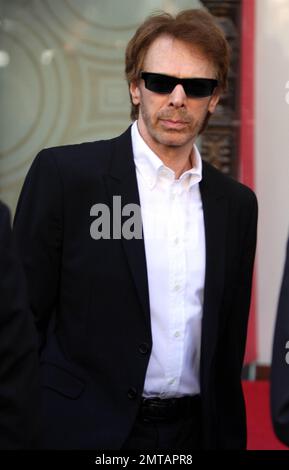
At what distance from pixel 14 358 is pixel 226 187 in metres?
1.57

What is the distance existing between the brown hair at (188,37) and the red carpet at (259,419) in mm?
2207

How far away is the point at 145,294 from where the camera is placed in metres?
3.22

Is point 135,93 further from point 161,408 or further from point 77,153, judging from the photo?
point 161,408

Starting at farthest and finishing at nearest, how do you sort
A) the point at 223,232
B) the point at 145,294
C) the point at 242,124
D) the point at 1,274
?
the point at 242,124
the point at 223,232
the point at 145,294
the point at 1,274

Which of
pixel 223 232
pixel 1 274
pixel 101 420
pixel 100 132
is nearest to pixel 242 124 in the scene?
pixel 100 132

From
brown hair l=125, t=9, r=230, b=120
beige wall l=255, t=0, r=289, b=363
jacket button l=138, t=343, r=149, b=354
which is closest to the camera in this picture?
jacket button l=138, t=343, r=149, b=354

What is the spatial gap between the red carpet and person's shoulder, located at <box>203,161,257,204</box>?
1782mm

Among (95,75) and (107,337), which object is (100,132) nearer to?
(95,75)

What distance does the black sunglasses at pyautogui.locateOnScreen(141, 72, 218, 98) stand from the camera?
3.40m

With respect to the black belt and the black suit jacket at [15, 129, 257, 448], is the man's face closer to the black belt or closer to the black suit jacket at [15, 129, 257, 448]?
the black suit jacket at [15, 129, 257, 448]

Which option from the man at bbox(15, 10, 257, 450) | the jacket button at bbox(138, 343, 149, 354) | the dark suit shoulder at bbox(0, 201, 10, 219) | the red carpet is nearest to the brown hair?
the man at bbox(15, 10, 257, 450)

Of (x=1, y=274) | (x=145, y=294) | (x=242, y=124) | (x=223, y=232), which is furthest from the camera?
(x=242, y=124)
